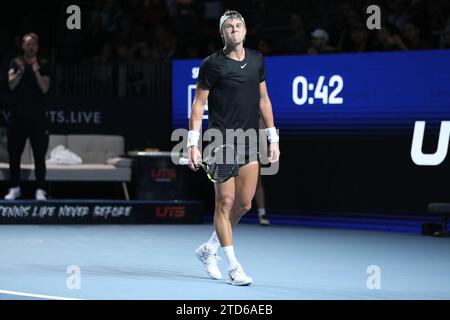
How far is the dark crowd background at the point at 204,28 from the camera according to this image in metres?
14.0

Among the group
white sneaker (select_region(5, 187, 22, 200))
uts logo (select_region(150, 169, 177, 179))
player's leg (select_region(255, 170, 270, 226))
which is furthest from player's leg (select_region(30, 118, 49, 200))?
player's leg (select_region(255, 170, 270, 226))

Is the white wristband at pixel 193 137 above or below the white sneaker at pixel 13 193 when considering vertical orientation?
above

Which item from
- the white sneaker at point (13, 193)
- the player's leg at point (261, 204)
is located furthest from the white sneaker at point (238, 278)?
the white sneaker at point (13, 193)

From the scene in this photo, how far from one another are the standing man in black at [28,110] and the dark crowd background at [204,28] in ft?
10.8

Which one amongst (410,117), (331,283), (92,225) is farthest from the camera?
(92,225)

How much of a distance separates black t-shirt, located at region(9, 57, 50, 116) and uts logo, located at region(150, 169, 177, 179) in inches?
74.4

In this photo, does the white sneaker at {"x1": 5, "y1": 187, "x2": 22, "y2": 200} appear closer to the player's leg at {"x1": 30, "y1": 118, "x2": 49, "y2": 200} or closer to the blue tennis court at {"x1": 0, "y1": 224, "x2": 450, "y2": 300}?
the player's leg at {"x1": 30, "y1": 118, "x2": 49, "y2": 200}

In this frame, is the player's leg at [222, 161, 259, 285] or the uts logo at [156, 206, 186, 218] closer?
the player's leg at [222, 161, 259, 285]

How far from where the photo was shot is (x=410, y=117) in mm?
12836

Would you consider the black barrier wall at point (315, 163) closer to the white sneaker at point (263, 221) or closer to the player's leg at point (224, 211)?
the white sneaker at point (263, 221)

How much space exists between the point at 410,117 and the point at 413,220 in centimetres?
128

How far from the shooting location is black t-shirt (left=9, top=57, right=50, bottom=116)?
13320 mm
